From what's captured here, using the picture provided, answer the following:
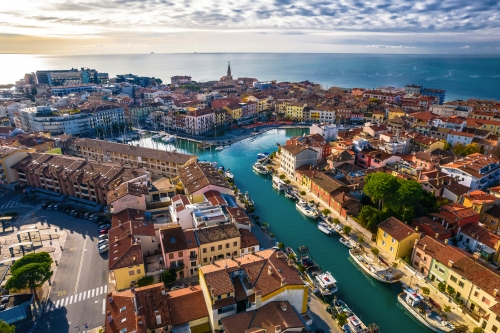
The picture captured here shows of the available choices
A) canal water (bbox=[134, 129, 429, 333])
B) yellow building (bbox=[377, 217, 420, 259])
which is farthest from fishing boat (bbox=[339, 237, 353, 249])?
yellow building (bbox=[377, 217, 420, 259])

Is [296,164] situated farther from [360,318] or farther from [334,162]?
[360,318]

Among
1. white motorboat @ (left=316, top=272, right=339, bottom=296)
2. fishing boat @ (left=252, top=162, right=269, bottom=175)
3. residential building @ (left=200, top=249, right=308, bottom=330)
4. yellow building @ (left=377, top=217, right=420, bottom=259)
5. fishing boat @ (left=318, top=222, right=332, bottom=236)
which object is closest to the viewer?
residential building @ (left=200, top=249, right=308, bottom=330)

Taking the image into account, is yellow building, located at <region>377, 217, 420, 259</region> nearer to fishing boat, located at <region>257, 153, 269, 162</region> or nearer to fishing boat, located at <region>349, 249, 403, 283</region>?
fishing boat, located at <region>349, 249, 403, 283</region>

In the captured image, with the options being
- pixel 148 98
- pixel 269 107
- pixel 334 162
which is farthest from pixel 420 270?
pixel 148 98

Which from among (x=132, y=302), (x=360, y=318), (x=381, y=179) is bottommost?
(x=360, y=318)

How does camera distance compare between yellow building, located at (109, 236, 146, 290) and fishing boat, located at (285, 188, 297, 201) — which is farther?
fishing boat, located at (285, 188, 297, 201)
